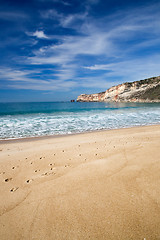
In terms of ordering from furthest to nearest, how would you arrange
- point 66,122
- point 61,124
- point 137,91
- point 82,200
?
point 137,91
point 66,122
point 61,124
point 82,200

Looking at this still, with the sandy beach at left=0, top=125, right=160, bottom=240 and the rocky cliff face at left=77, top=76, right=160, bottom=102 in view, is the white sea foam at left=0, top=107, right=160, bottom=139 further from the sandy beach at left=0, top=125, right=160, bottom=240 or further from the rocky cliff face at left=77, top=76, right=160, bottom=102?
the rocky cliff face at left=77, top=76, right=160, bottom=102

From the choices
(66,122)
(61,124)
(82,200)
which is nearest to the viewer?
(82,200)

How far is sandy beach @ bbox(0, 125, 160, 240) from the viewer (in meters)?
1.65

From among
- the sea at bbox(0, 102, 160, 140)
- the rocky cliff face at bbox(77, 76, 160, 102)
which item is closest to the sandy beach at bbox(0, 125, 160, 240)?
the sea at bbox(0, 102, 160, 140)

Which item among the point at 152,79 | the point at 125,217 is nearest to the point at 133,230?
the point at 125,217

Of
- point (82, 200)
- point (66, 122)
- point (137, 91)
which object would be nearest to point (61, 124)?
point (66, 122)

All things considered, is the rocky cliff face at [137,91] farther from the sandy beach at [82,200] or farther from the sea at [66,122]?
the sandy beach at [82,200]

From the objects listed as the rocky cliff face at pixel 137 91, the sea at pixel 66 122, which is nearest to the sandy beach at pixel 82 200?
the sea at pixel 66 122

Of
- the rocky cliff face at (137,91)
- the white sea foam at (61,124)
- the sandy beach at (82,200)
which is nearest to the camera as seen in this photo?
the sandy beach at (82,200)

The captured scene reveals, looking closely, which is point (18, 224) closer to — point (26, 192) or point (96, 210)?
point (26, 192)

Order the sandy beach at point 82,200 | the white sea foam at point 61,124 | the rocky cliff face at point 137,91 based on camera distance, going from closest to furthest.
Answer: the sandy beach at point 82,200 → the white sea foam at point 61,124 → the rocky cliff face at point 137,91

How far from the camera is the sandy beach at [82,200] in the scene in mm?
1650

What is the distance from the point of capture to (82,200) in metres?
2.15

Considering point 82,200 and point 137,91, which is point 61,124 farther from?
point 137,91
